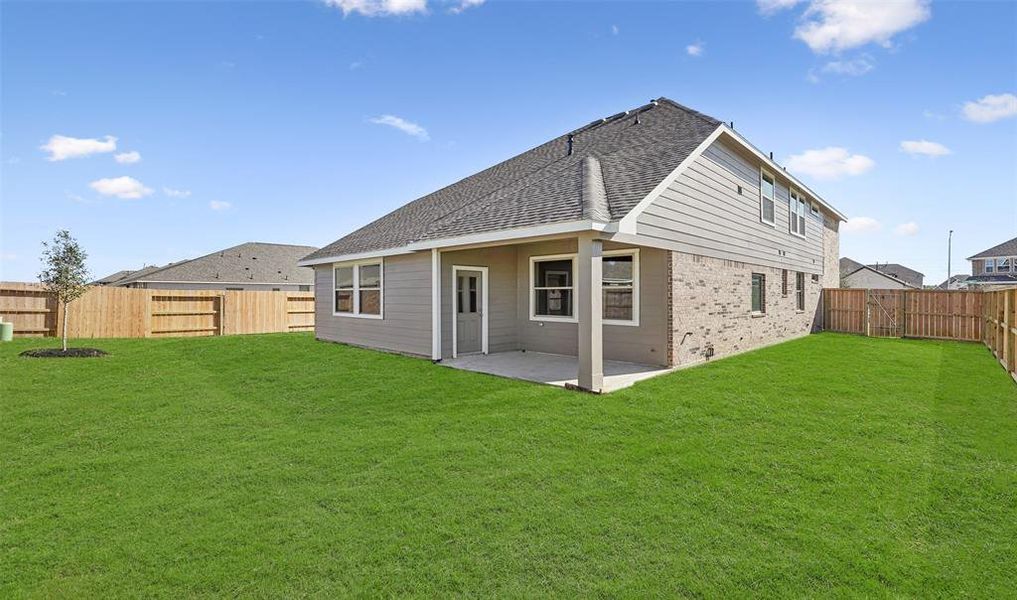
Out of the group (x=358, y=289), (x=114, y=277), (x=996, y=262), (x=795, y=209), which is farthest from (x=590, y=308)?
(x=996, y=262)

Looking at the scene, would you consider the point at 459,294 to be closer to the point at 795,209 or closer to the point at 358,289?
the point at 358,289

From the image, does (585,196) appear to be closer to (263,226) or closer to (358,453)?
(358,453)

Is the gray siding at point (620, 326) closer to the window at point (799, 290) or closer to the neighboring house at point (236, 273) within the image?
the window at point (799, 290)

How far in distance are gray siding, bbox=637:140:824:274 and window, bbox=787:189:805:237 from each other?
0.37 m

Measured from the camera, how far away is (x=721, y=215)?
36.0ft

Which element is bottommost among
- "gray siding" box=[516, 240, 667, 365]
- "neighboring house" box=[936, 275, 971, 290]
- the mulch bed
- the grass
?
the grass

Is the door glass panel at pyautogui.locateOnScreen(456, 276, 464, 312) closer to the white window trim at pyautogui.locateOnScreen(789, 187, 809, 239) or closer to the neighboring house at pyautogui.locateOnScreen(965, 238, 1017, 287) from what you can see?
the white window trim at pyautogui.locateOnScreen(789, 187, 809, 239)

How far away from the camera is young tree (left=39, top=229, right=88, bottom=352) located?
11500 mm

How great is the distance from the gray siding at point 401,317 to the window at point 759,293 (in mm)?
9180

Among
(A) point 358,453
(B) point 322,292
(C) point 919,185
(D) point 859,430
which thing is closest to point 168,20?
(B) point 322,292

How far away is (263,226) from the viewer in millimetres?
29875

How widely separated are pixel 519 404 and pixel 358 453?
99.5 inches

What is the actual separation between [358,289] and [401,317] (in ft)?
8.78

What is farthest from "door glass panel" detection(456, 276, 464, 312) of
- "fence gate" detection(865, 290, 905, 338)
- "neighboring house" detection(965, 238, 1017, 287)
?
"neighboring house" detection(965, 238, 1017, 287)
